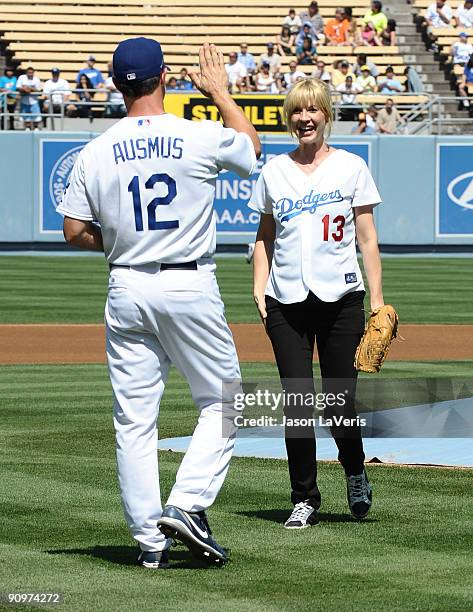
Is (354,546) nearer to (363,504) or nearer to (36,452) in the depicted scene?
(363,504)

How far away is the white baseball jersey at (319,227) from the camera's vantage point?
6.55m

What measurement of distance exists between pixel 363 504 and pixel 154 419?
1.47m

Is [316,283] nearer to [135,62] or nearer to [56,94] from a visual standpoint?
[135,62]

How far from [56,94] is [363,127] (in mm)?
6870

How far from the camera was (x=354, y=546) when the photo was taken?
605 cm

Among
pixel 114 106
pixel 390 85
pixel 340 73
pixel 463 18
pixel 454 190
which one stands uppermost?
pixel 463 18

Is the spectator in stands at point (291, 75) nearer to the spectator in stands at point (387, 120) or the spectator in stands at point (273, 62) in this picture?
the spectator in stands at point (273, 62)

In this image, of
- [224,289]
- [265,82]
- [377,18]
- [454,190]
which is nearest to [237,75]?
[265,82]

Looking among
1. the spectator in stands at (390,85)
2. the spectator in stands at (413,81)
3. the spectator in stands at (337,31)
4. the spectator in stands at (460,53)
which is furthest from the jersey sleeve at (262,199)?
the spectator in stands at (337,31)

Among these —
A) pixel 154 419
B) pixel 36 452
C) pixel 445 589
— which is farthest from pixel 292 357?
pixel 36 452

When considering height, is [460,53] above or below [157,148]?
above

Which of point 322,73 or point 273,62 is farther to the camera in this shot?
point 273,62

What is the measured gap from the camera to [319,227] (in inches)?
259

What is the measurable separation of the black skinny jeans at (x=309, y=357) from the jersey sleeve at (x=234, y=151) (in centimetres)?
115
